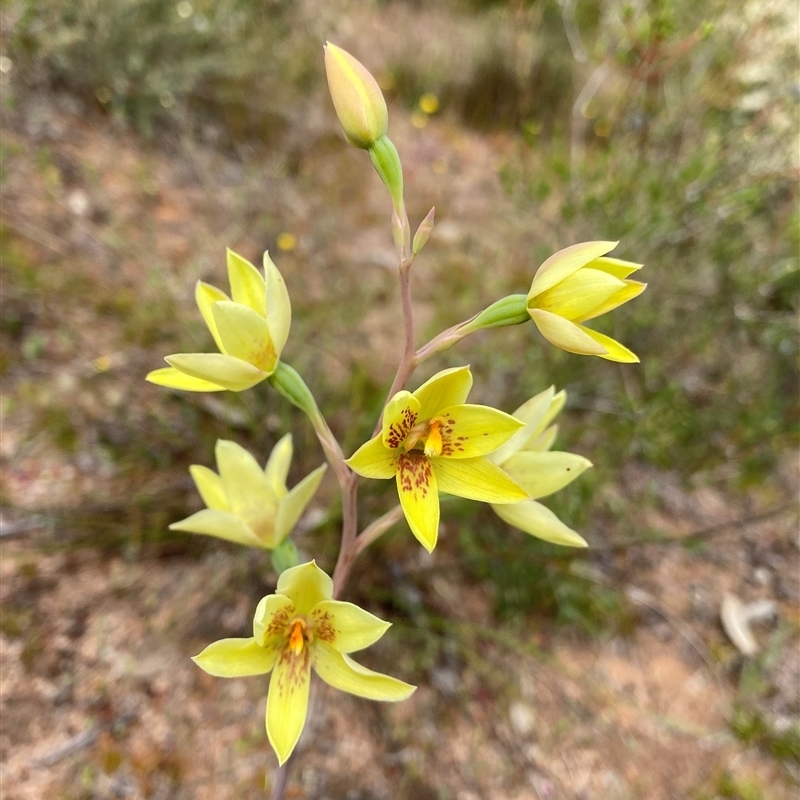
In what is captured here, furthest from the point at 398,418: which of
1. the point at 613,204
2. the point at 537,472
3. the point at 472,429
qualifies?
the point at 613,204

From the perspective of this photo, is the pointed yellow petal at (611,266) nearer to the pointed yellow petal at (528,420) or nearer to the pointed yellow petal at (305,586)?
the pointed yellow petal at (528,420)

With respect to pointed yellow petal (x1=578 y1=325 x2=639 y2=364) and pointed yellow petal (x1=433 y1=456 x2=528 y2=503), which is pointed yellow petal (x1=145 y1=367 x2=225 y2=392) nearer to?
pointed yellow petal (x1=433 y1=456 x2=528 y2=503)

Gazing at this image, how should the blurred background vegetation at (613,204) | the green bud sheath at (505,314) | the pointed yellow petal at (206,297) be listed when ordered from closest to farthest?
the green bud sheath at (505,314) < the pointed yellow petal at (206,297) < the blurred background vegetation at (613,204)

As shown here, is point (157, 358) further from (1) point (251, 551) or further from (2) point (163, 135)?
(2) point (163, 135)

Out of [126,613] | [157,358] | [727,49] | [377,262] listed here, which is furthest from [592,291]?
[727,49]

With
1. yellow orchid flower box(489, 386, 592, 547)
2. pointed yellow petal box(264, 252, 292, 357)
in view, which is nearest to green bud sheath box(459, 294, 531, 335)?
yellow orchid flower box(489, 386, 592, 547)

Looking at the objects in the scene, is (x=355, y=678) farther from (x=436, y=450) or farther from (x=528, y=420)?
(x=528, y=420)

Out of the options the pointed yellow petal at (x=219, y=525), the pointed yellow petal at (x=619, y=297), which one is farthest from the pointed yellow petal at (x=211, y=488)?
the pointed yellow petal at (x=619, y=297)
